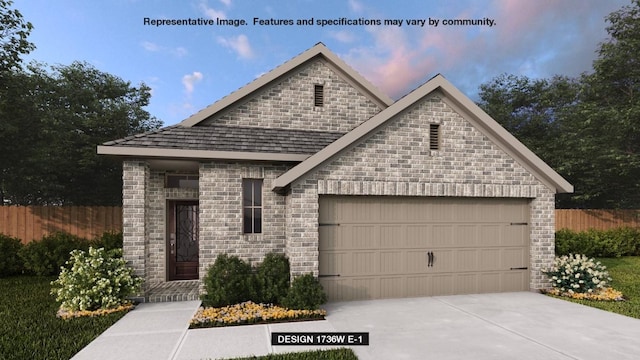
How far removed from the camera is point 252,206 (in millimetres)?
8680

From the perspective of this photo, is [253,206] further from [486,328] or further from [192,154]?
[486,328]

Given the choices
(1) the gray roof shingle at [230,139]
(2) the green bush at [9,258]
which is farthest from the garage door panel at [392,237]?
(2) the green bush at [9,258]

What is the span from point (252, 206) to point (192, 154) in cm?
196

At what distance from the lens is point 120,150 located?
25.5 ft

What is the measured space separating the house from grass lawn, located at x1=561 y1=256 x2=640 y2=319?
59.4 inches

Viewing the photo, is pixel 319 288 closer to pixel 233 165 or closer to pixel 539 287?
pixel 233 165

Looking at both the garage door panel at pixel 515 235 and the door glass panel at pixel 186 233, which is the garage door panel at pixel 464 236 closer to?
the garage door panel at pixel 515 235

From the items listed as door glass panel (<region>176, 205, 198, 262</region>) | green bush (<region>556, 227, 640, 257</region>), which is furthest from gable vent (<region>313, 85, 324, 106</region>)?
green bush (<region>556, 227, 640, 257</region>)

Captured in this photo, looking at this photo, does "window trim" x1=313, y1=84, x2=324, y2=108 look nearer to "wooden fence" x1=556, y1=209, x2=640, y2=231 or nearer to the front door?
the front door

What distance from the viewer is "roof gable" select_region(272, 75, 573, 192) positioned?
7684 mm

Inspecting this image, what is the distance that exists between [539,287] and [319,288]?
6.29 metres

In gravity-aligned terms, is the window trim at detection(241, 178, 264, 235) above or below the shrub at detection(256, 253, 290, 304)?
above

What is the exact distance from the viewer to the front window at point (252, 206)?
28.3 ft

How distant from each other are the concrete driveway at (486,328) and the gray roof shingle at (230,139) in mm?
4209
